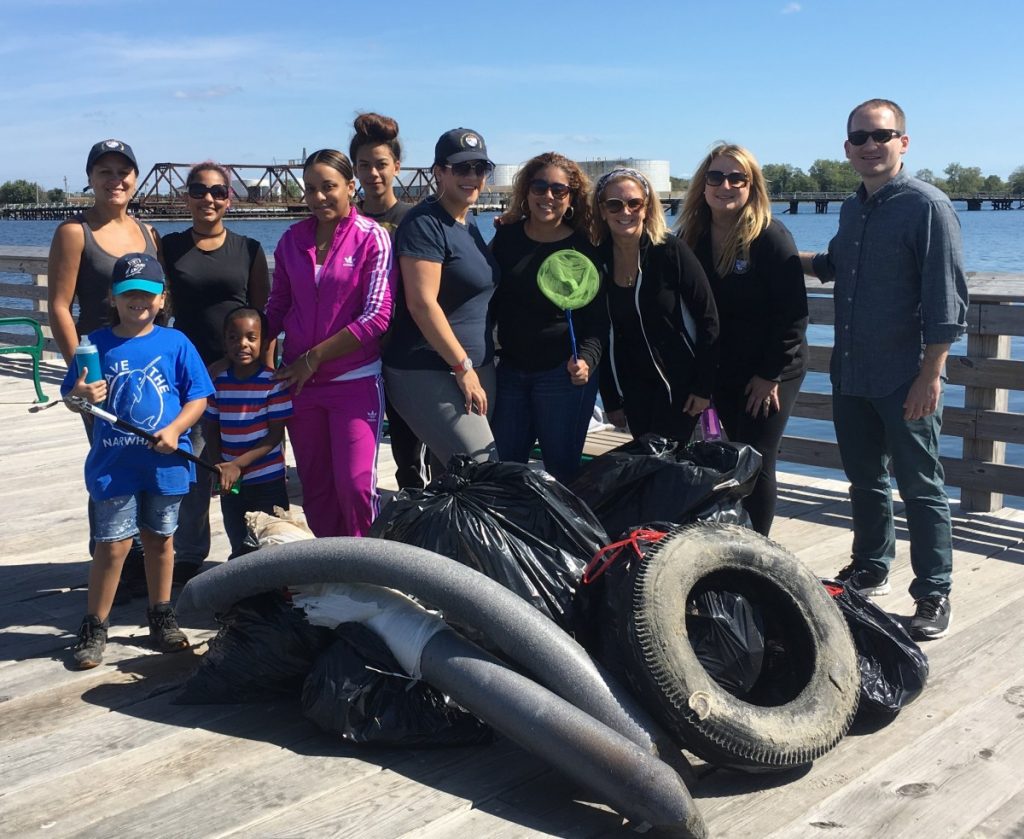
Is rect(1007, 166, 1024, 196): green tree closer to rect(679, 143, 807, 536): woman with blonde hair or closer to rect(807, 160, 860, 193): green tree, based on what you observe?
rect(807, 160, 860, 193): green tree

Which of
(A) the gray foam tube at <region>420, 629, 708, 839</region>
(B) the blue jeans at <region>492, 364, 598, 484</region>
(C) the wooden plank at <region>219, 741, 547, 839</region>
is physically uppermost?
(B) the blue jeans at <region>492, 364, 598, 484</region>

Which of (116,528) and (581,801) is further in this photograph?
(116,528)

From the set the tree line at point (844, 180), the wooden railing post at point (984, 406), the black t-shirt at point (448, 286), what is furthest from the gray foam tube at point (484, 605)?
the tree line at point (844, 180)

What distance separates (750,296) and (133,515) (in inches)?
93.4

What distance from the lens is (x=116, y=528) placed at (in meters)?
3.67

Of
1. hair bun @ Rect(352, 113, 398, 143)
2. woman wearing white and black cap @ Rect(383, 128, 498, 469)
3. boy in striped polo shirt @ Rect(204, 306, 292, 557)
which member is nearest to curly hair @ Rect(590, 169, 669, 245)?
woman wearing white and black cap @ Rect(383, 128, 498, 469)

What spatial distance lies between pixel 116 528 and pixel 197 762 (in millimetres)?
1024

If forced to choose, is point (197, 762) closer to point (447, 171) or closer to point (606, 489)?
point (606, 489)

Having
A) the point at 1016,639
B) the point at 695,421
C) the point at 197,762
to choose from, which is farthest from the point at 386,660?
the point at 1016,639

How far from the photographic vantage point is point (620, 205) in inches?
153

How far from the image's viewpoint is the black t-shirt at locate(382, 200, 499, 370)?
382cm

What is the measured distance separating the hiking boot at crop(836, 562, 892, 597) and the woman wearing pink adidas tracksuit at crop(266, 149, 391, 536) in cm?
191

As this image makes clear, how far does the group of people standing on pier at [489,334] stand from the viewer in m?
3.77

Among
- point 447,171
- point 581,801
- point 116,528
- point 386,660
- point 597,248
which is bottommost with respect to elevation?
point 581,801
